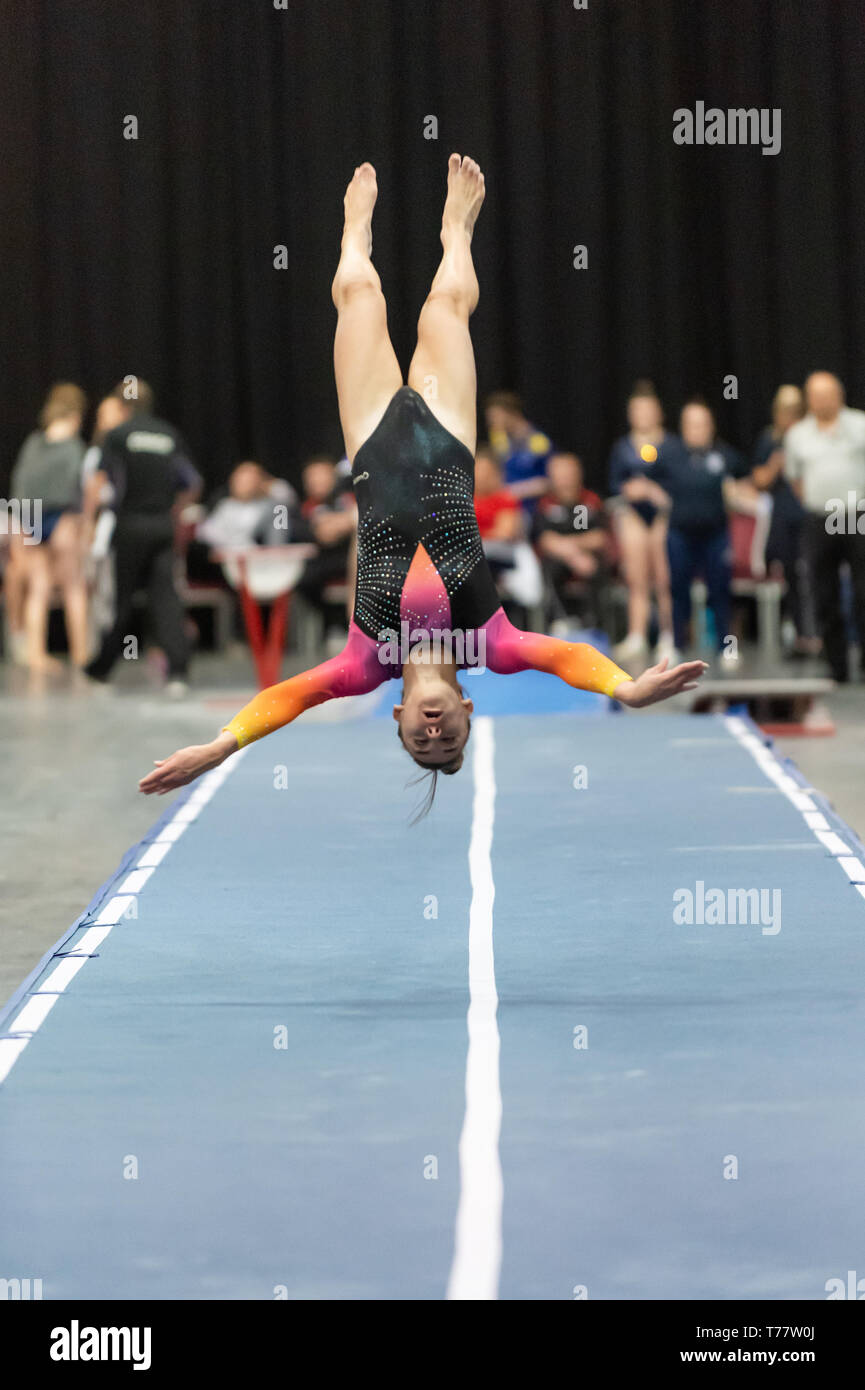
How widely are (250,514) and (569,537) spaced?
1938 mm

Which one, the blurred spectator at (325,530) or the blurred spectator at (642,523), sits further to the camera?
the blurred spectator at (325,530)

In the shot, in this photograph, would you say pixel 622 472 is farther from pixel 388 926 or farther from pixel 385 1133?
pixel 385 1133

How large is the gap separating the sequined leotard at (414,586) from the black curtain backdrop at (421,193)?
27.1ft

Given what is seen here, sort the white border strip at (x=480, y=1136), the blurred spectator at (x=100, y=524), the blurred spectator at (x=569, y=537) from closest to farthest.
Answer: the white border strip at (x=480, y=1136) < the blurred spectator at (x=100, y=524) < the blurred spectator at (x=569, y=537)

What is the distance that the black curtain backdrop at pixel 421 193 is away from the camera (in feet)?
43.4

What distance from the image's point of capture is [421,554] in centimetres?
515

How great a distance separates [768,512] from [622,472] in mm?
958

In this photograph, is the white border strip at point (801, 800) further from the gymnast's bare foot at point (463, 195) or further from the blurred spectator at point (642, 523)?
the blurred spectator at point (642, 523)

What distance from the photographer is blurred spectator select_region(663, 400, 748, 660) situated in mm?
10539

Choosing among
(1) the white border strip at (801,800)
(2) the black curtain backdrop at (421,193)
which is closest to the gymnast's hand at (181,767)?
(1) the white border strip at (801,800)

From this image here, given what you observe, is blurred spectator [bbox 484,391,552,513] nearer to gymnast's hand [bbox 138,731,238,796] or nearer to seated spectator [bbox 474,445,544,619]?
seated spectator [bbox 474,445,544,619]

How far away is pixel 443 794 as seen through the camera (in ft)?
23.5

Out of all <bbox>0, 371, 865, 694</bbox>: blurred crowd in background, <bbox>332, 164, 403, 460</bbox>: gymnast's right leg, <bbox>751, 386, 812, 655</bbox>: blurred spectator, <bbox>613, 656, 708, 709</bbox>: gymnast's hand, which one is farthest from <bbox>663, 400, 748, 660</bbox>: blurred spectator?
<bbox>613, 656, 708, 709</bbox>: gymnast's hand

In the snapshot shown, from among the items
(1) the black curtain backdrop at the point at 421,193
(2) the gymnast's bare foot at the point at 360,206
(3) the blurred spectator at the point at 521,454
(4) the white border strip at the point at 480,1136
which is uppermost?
(1) the black curtain backdrop at the point at 421,193
